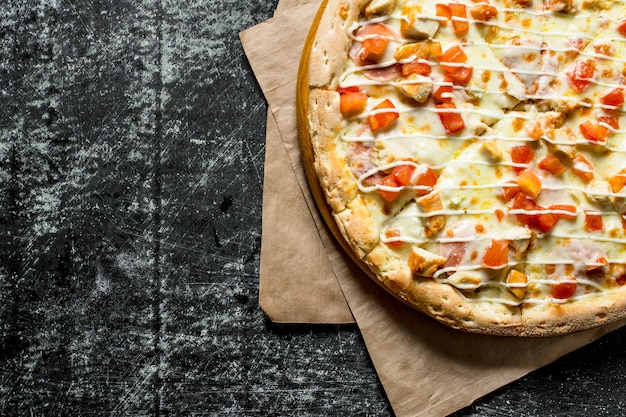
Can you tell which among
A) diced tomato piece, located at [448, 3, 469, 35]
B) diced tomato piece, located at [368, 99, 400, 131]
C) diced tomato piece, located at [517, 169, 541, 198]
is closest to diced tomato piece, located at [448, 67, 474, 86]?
diced tomato piece, located at [448, 3, 469, 35]

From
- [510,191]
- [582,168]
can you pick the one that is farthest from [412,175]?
[582,168]

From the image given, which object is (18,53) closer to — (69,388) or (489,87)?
(69,388)

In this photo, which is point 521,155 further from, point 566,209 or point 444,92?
point 444,92

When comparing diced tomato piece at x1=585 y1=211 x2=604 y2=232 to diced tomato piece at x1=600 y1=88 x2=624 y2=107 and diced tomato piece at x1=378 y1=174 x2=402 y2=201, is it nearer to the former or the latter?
diced tomato piece at x1=600 y1=88 x2=624 y2=107

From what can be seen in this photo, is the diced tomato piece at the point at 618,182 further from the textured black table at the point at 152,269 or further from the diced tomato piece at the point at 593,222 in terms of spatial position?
the textured black table at the point at 152,269

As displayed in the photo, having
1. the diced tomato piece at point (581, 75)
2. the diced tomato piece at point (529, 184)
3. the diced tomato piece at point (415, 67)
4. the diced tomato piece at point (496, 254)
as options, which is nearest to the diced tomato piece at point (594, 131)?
the diced tomato piece at point (581, 75)

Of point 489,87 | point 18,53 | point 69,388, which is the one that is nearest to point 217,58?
point 18,53

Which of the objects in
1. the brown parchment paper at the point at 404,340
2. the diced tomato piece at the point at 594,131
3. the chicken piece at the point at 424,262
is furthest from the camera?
the brown parchment paper at the point at 404,340

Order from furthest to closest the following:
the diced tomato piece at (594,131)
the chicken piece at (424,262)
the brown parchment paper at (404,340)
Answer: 1. the brown parchment paper at (404,340)
2. the diced tomato piece at (594,131)
3. the chicken piece at (424,262)
